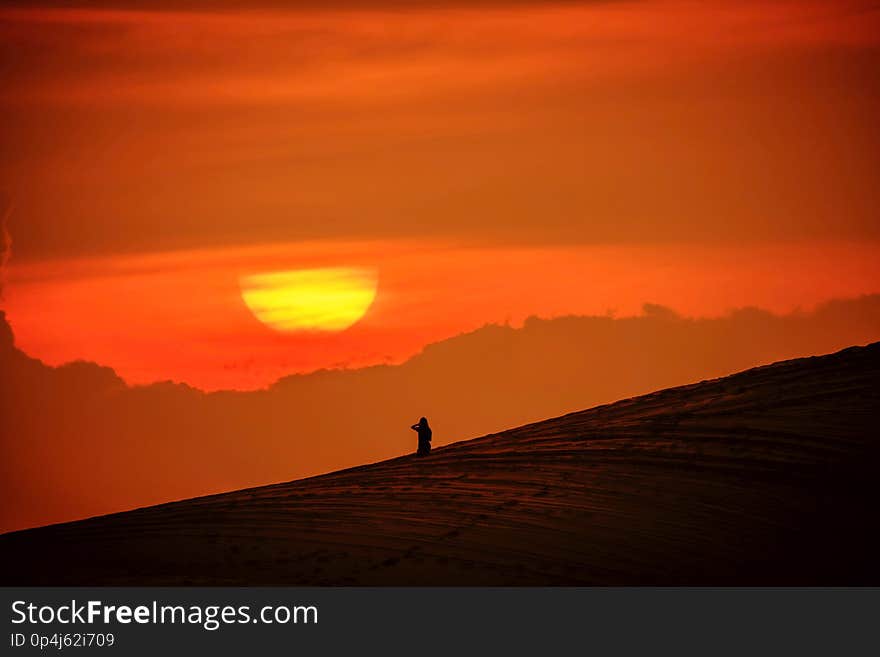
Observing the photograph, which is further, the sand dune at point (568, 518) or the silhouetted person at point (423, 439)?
the silhouetted person at point (423, 439)

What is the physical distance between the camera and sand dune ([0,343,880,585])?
902 inches

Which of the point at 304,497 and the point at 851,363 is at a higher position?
the point at 851,363

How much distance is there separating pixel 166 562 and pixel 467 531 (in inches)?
174

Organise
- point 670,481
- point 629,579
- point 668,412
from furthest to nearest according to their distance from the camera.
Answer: point 668,412 → point 670,481 → point 629,579

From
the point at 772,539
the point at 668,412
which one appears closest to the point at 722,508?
the point at 772,539

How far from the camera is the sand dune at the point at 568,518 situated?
75.2ft

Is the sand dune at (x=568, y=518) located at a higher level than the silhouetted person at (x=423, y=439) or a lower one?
lower

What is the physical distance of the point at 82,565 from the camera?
77.0ft

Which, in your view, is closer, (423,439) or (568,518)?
(568,518)

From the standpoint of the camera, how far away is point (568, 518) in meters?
24.9

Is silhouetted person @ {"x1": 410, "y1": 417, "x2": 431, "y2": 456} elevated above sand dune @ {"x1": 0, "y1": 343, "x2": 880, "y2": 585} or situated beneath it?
elevated above

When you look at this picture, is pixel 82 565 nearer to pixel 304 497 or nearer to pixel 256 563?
pixel 256 563

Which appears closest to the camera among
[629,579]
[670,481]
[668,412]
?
[629,579]

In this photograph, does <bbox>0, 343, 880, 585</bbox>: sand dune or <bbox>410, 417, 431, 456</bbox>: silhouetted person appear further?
<bbox>410, 417, 431, 456</bbox>: silhouetted person
